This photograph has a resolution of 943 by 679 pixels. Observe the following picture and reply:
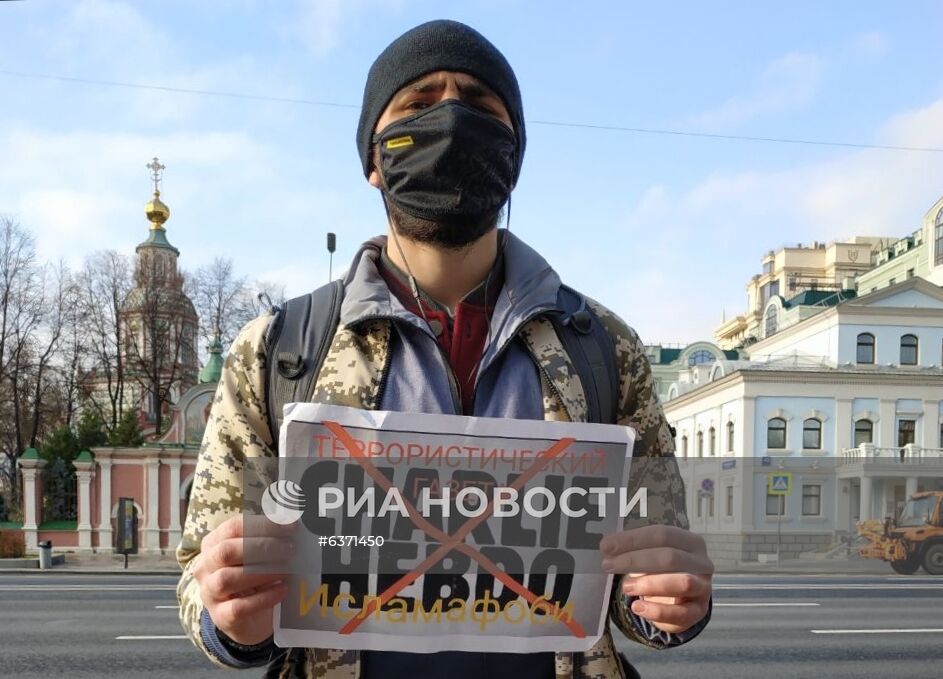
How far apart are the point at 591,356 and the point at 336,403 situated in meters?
0.56

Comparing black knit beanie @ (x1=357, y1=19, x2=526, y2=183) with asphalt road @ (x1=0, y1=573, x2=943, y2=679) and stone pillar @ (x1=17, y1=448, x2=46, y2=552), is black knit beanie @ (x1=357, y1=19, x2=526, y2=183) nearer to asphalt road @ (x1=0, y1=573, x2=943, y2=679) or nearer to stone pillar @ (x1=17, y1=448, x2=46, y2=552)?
asphalt road @ (x1=0, y1=573, x2=943, y2=679)

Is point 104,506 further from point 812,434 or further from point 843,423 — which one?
point 843,423

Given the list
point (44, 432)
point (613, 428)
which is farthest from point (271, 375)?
point (44, 432)

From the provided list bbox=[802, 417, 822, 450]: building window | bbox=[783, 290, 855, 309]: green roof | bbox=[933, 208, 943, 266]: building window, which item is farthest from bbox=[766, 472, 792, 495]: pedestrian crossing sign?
bbox=[933, 208, 943, 266]: building window

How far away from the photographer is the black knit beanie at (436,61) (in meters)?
1.80

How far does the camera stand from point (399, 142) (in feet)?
6.18

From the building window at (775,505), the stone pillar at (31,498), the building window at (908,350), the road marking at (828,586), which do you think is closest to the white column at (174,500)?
the stone pillar at (31,498)

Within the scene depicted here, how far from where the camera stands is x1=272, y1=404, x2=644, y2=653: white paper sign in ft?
5.17

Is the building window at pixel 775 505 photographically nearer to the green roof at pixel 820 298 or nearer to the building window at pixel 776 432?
the building window at pixel 776 432

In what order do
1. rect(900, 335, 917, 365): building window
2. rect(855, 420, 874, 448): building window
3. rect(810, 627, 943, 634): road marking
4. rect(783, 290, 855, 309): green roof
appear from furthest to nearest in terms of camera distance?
1. rect(783, 290, 855, 309): green roof
2. rect(900, 335, 917, 365): building window
3. rect(855, 420, 874, 448): building window
4. rect(810, 627, 943, 634): road marking

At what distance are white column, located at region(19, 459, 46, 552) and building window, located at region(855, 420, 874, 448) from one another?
32331mm

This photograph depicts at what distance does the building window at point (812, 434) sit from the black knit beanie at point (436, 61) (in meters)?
36.3

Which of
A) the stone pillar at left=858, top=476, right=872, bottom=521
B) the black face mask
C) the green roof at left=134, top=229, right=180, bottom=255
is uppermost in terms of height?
the green roof at left=134, top=229, right=180, bottom=255

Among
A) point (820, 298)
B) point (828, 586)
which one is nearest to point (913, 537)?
point (828, 586)
